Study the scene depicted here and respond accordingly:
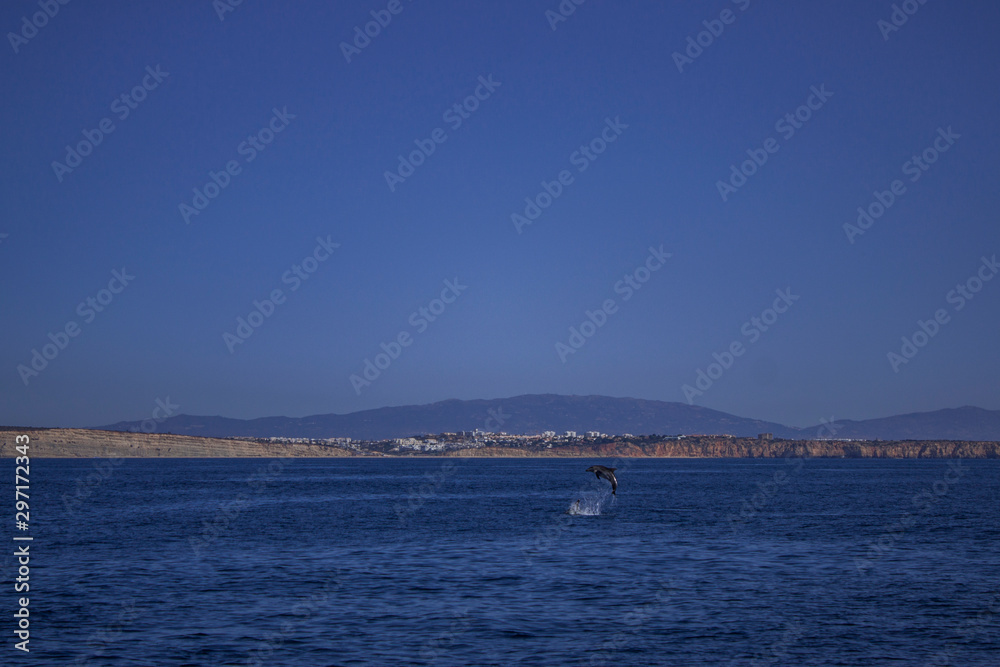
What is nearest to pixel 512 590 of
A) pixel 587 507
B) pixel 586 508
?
pixel 586 508

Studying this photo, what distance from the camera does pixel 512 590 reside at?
1436 inches

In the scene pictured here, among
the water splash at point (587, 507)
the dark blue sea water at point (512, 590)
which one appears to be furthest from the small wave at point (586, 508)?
the dark blue sea water at point (512, 590)

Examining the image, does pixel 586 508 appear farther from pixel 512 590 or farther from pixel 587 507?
pixel 512 590

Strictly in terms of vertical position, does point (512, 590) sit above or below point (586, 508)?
below

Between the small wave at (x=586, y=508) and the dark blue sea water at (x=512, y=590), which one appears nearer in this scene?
the dark blue sea water at (x=512, y=590)

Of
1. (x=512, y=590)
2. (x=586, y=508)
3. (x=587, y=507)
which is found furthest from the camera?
(x=587, y=507)

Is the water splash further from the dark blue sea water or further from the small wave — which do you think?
the dark blue sea water

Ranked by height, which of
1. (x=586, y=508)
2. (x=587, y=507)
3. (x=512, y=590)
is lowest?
(x=512, y=590)

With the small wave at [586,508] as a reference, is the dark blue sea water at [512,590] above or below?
below

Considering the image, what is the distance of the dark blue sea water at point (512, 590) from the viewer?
26812 mm

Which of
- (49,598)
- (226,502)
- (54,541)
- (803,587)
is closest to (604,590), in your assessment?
(803,587)

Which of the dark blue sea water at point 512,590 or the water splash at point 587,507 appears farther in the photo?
the water splash at point 587,507

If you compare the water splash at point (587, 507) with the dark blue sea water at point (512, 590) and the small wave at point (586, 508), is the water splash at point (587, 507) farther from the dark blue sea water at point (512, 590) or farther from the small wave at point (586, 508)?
the dark blue sea water at point (512, 590)

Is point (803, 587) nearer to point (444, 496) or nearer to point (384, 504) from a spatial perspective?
point (384, 504)
